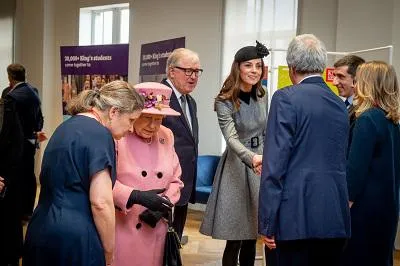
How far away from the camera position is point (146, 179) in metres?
2.47

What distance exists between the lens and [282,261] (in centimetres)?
231

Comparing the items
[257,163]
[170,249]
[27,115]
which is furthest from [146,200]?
[27,115]

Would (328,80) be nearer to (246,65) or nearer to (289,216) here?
(246,65)

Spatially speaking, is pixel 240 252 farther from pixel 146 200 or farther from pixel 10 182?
pixel 10 182

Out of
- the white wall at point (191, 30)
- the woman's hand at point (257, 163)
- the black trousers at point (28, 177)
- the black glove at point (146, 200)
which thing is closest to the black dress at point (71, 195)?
the black glove at point (146, 200)

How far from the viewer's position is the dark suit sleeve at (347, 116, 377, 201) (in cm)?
273

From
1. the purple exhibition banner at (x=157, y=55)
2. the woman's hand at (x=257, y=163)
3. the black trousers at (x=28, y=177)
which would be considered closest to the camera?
the woman's hand at (x=257, y=163)

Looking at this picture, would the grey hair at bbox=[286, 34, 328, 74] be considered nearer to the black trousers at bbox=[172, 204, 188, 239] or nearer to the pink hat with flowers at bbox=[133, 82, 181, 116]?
the pink hat with flowers at bbox=[133, 82, 181, 116]

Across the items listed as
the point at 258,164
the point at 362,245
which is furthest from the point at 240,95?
the point at 362,245

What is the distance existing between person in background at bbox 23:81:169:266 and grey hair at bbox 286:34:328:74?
853mm

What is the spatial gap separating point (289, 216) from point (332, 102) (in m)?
0.51

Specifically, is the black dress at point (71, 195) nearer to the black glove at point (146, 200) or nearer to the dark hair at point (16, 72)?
the black glove at point (146, 200)

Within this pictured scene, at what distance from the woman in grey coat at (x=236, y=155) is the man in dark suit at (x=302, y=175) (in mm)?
933

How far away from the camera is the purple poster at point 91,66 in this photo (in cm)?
774
